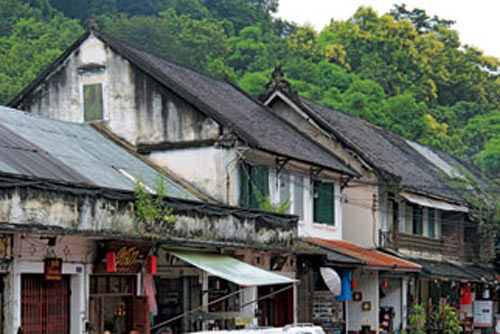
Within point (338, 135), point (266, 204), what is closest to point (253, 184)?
point (266, 204)

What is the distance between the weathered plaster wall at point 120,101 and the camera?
83.1 feet

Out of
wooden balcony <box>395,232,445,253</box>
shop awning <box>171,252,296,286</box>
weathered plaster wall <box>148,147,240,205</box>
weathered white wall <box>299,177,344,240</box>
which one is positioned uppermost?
weathered plaster wall <box>148,147,240,205</box>

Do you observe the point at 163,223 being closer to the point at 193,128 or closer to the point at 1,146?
the point at 1,146

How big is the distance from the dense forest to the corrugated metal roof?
3553 cm

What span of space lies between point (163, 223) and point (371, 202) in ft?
48.8

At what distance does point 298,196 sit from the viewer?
28781 millimetres

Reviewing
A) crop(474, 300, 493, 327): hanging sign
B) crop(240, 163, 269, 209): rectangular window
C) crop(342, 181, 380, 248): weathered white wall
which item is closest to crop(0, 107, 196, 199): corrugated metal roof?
crop(240, 163, 269, 209): rectangular window

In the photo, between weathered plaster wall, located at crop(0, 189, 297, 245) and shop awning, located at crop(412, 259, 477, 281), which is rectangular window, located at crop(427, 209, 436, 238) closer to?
shop awning, located at crop(412, 259, 477, 281)

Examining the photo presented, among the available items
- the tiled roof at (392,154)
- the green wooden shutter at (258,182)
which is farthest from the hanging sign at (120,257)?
the tiled roof at (392,154)

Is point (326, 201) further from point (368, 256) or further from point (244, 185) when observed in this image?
point (244, 185)

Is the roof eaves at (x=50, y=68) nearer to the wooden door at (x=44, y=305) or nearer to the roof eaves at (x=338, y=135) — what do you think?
the roof eaves at (x=338, y=135)

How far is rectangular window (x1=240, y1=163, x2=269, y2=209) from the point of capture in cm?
2550

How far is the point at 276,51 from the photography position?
74062 millimetres

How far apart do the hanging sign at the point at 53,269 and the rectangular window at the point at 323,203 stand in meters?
13.2
